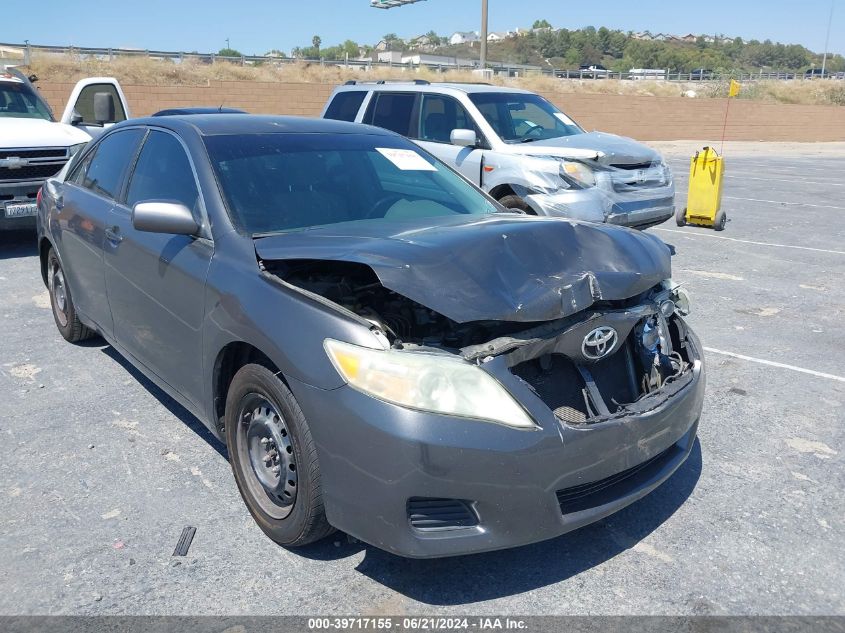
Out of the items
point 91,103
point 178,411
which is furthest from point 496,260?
point 91,103

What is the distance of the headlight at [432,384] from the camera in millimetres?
2676

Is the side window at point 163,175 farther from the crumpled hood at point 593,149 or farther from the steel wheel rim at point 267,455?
the crumpled hood at point 593,149

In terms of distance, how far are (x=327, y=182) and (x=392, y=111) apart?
5966mm

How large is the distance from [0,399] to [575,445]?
12.1 ft

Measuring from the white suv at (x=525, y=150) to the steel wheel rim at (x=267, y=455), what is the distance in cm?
534

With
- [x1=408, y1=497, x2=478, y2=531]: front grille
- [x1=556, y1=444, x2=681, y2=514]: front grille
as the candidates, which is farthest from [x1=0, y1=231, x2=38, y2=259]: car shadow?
[x1=556, y1=444, x2=681, y2=514]: front grille

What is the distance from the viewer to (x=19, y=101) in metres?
9.94

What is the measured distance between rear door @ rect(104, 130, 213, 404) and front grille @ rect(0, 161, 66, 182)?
189 inches

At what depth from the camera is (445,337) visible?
3.03 metres

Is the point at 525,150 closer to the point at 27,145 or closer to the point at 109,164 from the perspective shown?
the point at 109,164

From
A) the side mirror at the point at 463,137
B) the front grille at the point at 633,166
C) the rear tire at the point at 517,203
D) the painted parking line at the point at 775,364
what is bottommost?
the painted parking line at the point at 775,364

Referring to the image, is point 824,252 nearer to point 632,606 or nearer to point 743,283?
point 743,283

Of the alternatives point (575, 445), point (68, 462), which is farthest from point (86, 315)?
point (575, 445)

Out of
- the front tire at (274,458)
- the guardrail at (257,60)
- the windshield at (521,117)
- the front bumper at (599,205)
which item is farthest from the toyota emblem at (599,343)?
the guardrail at (257,60)
